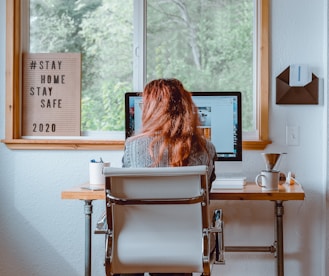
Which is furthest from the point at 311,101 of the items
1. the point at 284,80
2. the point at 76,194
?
the point at 76,194

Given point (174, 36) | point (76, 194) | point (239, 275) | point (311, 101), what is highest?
point (174, 36)

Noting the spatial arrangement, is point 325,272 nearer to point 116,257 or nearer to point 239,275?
point 239,275

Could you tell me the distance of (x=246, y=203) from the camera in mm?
2777

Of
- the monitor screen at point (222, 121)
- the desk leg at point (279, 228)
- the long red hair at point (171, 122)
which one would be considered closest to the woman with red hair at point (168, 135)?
the long red hair at point (171, 122)

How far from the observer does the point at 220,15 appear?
2830 mm

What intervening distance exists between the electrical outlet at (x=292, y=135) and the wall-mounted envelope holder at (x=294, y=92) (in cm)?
13

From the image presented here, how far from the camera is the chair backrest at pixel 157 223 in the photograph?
1.78m

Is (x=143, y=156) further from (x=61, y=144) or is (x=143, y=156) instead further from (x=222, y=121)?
(x=61, y=144)

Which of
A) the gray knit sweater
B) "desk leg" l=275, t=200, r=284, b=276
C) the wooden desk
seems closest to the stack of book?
the wooden desk

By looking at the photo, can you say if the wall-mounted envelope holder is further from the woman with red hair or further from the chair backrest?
the chair backrest

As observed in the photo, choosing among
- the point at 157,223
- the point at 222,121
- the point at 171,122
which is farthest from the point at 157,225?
the point at 222,121

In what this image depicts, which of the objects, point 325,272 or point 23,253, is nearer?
point 325,272

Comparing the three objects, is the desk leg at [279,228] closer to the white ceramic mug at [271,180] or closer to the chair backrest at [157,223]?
the white ceramic mug at [271,180]

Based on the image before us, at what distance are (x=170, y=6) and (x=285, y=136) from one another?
3.05 feet
